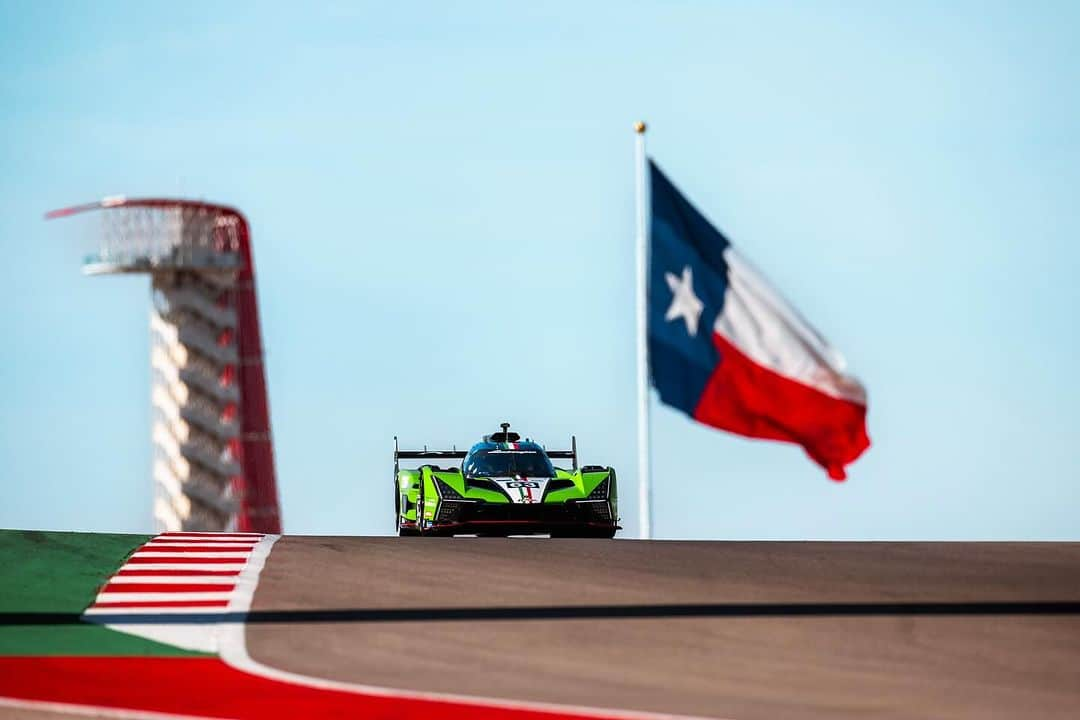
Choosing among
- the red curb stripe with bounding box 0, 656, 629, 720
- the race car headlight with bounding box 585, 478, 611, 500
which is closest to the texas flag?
the red curb stripe with bounding box 0, 656, 629, 720

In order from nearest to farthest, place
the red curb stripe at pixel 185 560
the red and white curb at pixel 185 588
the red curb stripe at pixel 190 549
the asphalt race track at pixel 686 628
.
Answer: the asphalt race track at pixel 686 628 < the red and white curb at pixel 185 588 < the red curb stripe at pixel 185 560 < the red curb stripe at pixel 190 549

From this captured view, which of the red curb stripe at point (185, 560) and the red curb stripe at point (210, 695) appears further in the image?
the red curb stripe at point (185, 560)

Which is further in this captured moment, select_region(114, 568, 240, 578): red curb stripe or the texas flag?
select_region(114, 568, 240, 578): red curb stripe

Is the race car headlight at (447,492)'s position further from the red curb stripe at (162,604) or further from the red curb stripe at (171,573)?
the red curb stripe at (162,604)

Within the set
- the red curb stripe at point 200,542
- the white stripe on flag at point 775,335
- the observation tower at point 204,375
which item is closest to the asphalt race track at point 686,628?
the red curb stripe at point 200,542

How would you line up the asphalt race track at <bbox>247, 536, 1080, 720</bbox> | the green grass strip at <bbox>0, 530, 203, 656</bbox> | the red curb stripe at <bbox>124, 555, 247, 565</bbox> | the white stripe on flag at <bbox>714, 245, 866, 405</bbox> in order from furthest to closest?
the red curb stripe at <bbox>124, 555, 247, 565</bbox> < the white stripe on flag at <bbox>714, 245, 866, 405</bbox> < the green grass strip at <bbox>0, 530, 203, 656</bbox> < the asphalt race track at <bbox>247, 536, 1080, 720</bbox>

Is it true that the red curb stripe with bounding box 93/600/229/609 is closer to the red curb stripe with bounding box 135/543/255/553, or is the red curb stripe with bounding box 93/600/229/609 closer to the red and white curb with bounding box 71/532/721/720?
the red and white curb with bounding box 71/532/721/720

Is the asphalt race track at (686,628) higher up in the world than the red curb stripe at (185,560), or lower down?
lower down

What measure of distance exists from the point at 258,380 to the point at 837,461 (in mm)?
76939

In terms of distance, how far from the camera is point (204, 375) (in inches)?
3361

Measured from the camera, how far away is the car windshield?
80.6 feet

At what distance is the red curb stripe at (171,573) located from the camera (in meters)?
15.7

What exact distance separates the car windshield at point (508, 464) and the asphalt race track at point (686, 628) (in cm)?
609

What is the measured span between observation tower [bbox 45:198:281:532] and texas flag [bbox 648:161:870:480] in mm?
69716
